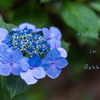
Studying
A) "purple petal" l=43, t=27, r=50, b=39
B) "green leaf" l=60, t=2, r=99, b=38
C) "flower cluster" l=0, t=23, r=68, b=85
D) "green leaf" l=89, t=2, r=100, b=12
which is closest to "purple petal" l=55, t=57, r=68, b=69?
"flower cluster" l=0, t=23, r=68, b=85

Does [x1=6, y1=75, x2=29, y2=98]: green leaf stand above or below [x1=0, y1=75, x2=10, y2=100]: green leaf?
above

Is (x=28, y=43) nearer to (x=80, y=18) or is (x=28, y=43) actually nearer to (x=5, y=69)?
(x=5, y=69)

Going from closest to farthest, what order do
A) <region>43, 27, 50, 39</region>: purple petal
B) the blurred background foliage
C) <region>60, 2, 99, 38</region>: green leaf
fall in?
<region>43, 27, 50, 39</region>: purple petal
<region>60, 2, 99, 38</region>: green leaf
the blurred background foliage

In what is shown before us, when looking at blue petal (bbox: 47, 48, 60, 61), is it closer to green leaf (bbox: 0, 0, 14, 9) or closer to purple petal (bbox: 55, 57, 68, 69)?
purple petal (bbox: 55, 57, 68, 69)

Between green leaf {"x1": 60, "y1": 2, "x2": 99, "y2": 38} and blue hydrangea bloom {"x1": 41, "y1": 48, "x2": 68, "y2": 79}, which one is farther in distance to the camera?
green leaf {"x1": 60, "y1": 2, "x2": 99, "y2": 38}

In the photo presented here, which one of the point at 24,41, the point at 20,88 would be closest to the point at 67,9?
the point at 24,41

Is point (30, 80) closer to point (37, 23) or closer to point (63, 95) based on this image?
point (37, 23)

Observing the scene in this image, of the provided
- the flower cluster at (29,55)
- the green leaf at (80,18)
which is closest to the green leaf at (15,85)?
the flower cluster at (29,55)

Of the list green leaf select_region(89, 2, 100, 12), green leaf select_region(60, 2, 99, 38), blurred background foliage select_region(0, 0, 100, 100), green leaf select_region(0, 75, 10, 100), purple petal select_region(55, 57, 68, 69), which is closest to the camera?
purple petal select_region(55, 57, 68, 69)
